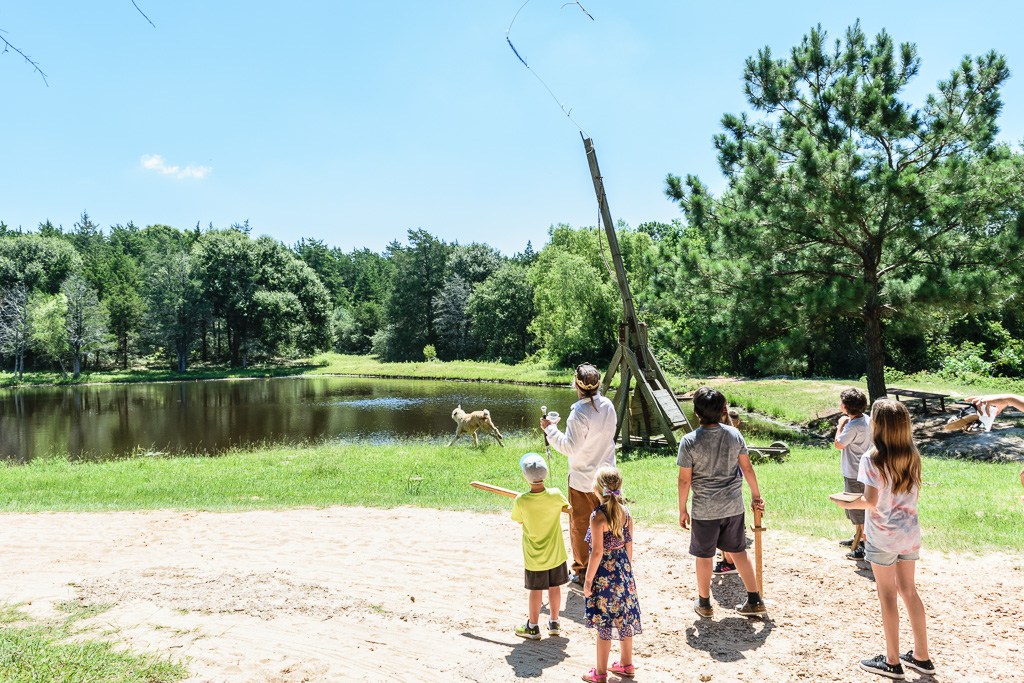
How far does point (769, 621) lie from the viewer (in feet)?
15.6

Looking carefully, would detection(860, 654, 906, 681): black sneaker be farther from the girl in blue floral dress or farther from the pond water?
the pond water

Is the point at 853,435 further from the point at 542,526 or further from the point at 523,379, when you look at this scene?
the point at 523,379

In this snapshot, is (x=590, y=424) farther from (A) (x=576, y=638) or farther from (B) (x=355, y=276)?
(B) (x=355, y=276)

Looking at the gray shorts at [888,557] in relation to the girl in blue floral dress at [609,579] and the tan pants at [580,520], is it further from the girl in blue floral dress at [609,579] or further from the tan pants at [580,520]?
the tan pants at [580,520]

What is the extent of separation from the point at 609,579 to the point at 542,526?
797 mm

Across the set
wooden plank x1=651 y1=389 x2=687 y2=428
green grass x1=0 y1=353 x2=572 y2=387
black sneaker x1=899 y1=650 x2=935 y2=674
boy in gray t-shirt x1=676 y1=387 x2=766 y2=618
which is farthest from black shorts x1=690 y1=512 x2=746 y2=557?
green grass x1=0 y1=353 x2=572 y2=387

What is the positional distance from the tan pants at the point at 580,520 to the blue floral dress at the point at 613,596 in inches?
32.3

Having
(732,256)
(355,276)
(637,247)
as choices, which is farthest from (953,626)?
(355,276)

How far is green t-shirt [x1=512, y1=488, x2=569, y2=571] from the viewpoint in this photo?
15.1 feet

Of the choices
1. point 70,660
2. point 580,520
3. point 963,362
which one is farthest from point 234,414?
point 963,362

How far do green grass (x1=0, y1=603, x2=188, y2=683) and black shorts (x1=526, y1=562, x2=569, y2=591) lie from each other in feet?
8.19

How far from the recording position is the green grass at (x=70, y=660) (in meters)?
3.99

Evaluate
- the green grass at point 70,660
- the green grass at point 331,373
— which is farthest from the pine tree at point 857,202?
the green grass at point 331,373

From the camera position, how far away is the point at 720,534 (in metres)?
4.76
